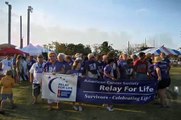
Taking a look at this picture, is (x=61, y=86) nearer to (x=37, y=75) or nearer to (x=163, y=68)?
(x=37, y=75)

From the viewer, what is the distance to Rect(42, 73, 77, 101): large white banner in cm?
1211

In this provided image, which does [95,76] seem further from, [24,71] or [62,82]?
[24,71]

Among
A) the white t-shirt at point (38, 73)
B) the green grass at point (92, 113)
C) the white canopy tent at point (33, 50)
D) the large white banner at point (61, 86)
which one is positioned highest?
the white canopy tent at point (33, 50)

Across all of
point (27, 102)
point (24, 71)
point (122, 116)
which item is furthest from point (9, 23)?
point (122, 116)

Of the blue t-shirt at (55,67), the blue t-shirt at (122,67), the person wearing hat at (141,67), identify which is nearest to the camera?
the blue t-shirt at (55,67)

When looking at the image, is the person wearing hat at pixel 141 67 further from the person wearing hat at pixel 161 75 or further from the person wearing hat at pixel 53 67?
the person wearing hat at pixel 53 67

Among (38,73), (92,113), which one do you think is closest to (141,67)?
(92,113)

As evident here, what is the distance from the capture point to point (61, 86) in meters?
12.2

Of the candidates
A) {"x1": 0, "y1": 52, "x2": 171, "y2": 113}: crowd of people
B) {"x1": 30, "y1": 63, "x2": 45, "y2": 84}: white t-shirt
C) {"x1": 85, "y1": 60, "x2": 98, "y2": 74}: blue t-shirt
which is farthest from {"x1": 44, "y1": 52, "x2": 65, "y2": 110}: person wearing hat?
{"x1": 85, "y1": 60, "x2": 98, "y2": 74}: blue t-shirt

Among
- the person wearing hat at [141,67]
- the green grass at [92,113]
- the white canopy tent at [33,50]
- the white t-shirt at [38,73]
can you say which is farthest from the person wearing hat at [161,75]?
the white canopy tent at [33,50]

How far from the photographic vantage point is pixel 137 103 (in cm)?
1228

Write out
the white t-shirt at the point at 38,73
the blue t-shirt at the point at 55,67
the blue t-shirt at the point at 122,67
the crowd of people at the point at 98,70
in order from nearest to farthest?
the crowd of people at the point at 98,70 → the blue t-shirt at the point at 55,67 → the white t-shirt at the point at 38,73 → the blue t-shirt at the point at 122,67

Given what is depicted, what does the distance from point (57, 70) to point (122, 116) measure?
2.92 m

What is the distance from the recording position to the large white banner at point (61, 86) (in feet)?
39.7
